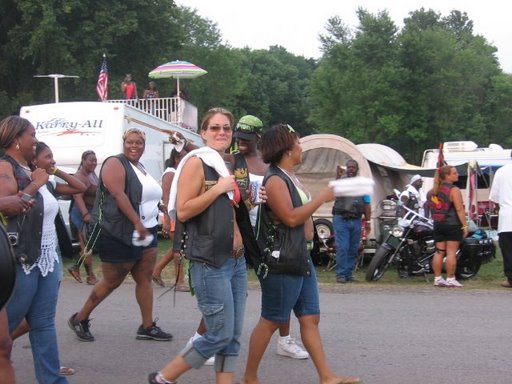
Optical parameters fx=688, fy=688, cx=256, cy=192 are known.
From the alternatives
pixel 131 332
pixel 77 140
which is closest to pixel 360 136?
pixel 77 140

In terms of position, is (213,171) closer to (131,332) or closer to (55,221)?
(55,221)

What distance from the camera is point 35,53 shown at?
95.1ft

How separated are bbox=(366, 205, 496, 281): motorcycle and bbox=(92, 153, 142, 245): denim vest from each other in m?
4.87

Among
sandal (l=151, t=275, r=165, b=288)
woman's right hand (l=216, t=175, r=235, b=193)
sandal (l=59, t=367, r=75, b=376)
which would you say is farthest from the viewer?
sandal (l=151, t=275, r=165, b=288)

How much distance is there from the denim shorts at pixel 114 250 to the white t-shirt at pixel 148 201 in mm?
248

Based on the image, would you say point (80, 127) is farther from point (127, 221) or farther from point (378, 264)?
point (127, 221)

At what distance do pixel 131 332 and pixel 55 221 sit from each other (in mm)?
2212

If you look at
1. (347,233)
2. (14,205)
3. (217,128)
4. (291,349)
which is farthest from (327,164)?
(14,205)

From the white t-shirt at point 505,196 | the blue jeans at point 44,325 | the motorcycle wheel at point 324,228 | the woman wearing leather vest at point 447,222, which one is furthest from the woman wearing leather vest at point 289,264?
the motorcycle wheel at point 324,228

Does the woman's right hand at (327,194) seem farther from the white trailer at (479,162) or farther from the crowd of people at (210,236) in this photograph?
the white trailer at (479,162)

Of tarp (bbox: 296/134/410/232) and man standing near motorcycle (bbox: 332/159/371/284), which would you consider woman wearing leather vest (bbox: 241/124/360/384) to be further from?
tarp (bbox: 296/134/410/232)

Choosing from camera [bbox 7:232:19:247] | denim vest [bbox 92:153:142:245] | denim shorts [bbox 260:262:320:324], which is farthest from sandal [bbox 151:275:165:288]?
camera [bbox 7:232:19:247]

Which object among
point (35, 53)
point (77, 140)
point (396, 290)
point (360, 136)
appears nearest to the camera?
point (396, 290)

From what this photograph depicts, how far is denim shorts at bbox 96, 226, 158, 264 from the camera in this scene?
567 cm
